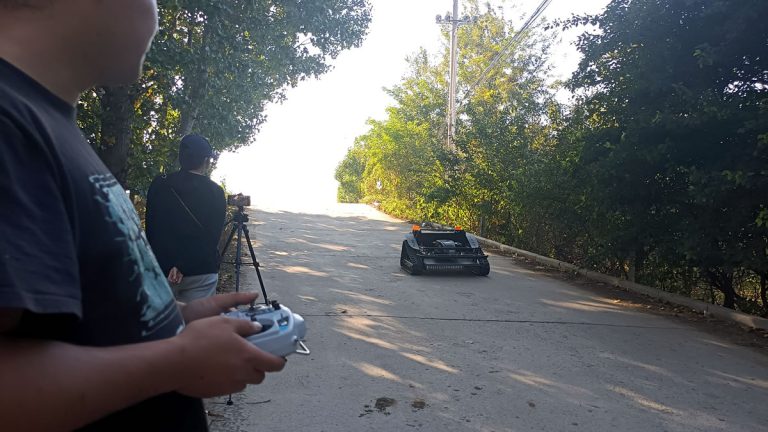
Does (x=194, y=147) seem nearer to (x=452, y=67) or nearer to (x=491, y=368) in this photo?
(x=491, y=368)

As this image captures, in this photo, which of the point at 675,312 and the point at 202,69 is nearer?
the point at 675,312

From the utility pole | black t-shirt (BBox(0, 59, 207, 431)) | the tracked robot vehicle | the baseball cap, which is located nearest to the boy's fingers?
black t-shirt (BBox(0, 59, 207, 431))

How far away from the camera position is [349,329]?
21.9ft

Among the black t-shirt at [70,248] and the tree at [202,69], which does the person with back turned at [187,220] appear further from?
the tree at [202,69]

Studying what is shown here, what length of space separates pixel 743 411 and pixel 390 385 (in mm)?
2777

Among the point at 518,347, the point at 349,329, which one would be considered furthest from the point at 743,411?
the point at 349,329

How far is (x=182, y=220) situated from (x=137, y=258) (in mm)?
3268

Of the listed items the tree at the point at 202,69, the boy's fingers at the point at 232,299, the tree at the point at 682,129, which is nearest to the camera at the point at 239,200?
the tree at the point at 202,69

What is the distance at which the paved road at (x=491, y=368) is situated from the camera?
4277 millimetres

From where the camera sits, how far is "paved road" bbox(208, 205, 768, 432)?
4.28 m

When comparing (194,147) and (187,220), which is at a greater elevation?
(194,147)

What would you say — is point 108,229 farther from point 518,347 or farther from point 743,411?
point 518,347

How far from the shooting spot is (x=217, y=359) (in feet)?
3.29

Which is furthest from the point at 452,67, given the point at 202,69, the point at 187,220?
the point at 187,220
